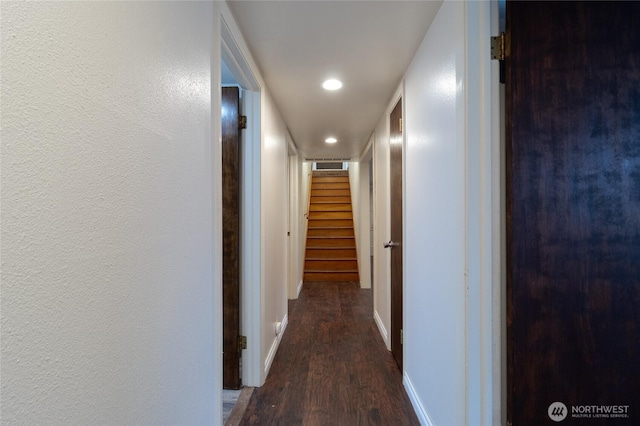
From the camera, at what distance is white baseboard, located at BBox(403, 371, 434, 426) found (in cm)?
164

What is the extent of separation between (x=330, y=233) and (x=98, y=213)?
542cm

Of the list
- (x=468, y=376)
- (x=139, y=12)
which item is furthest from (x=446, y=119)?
(x=139, y=12)

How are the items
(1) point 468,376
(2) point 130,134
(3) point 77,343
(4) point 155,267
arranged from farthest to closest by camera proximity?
(1) point 468,376, (4) point 155,267, (2) point 130,134, (3) point 77,343

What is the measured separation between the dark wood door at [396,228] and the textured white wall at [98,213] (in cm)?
A: 159

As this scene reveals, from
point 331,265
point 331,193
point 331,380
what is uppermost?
point 331,193

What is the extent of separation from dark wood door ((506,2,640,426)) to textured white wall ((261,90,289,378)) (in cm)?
151

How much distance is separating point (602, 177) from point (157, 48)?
4.81 ft

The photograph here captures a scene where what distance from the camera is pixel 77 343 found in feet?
1.90

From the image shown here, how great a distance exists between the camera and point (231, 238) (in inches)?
79.5

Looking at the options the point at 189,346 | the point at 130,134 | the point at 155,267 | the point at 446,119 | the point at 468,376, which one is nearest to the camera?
the point at 130,134

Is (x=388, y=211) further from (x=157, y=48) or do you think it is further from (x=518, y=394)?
(x=157, y=48)

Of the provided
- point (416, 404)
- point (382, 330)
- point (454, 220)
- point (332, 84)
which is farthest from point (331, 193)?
point (454, 220)

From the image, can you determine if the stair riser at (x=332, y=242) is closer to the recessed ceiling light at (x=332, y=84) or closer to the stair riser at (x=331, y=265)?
the stair riser at (x=331, y=265)

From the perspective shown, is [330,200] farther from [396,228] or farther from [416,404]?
[416,404]
